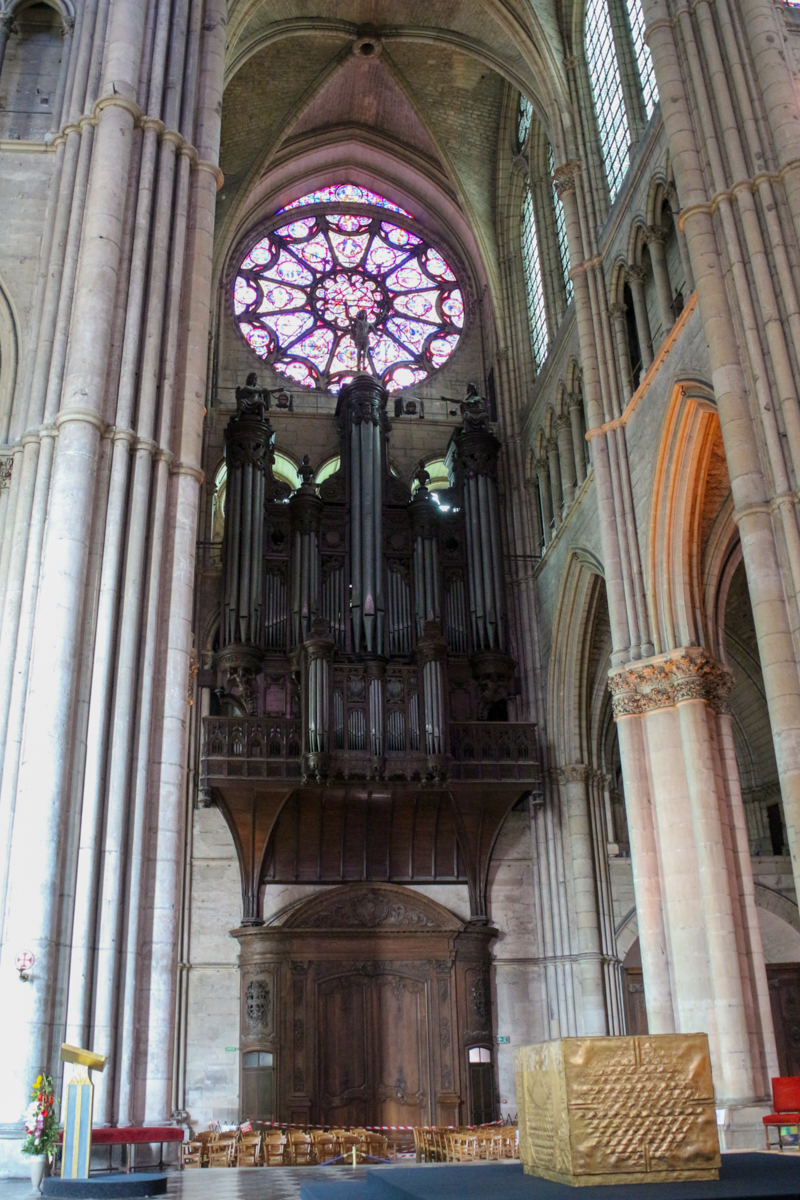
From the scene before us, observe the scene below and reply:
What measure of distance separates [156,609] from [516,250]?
16796mm

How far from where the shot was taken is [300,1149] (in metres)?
14.2

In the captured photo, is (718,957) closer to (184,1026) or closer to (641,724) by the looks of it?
(641,724)

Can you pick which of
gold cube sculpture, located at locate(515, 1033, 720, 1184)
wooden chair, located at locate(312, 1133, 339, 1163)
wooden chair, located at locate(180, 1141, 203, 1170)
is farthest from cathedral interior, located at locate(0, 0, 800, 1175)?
gold cube sculpture, located at locate(515, 1033, 720, 1184)

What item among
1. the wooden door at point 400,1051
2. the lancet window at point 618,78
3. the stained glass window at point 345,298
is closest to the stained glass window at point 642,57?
the lancet window at point 618,78

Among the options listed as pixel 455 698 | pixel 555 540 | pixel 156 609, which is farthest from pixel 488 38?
pixel 156 609

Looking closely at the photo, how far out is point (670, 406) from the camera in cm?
1506

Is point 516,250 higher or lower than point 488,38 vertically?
lower

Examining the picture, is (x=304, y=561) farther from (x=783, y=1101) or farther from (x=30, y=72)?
(x=783, y=1101)

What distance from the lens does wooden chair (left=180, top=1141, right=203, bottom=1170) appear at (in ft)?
43.6

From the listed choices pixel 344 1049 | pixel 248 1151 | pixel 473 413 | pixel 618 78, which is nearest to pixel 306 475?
pixel 473 413

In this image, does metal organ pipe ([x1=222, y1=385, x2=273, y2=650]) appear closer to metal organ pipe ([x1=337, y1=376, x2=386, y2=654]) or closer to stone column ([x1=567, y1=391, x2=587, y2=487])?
metal organ pipe ([x1=337, y1=376, x2=386, y2=654])

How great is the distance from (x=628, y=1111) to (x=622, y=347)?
14478 millimetres

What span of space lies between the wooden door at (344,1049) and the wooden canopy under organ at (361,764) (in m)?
0.03

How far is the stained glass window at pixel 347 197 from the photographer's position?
88.6 ft
